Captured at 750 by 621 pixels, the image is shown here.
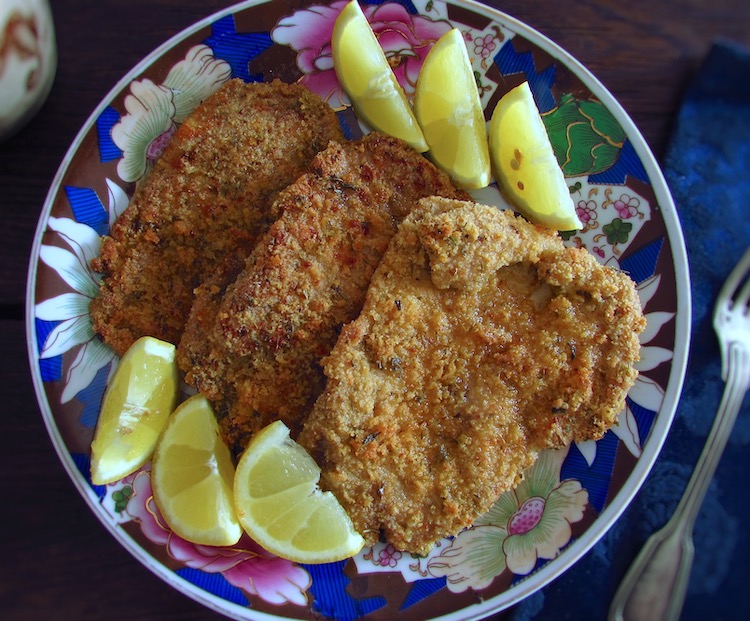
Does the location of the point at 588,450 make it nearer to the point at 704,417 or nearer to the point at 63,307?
the point at 704,417

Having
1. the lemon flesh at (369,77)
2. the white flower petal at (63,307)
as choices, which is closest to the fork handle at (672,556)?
the lemon flesh at (369,77)

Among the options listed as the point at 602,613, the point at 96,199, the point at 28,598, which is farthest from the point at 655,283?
the point at 28,598

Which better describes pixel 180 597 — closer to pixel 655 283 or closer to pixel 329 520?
pixel 329 520

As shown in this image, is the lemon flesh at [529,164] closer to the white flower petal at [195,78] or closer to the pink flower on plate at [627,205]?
the pink flower on plate at [627,205]

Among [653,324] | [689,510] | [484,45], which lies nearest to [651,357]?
[653,324]

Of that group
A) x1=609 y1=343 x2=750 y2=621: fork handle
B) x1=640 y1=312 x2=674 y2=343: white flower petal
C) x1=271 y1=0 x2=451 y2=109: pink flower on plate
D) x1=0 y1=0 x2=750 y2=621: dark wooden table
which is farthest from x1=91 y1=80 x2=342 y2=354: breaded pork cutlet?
x1=609 y1=343 x2=750 y2=621: fork handle

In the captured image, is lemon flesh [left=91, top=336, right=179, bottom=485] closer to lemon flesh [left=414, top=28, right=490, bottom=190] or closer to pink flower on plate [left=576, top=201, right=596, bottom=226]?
lemon flesh [left=414, top=28, right=490, bottom=190]
